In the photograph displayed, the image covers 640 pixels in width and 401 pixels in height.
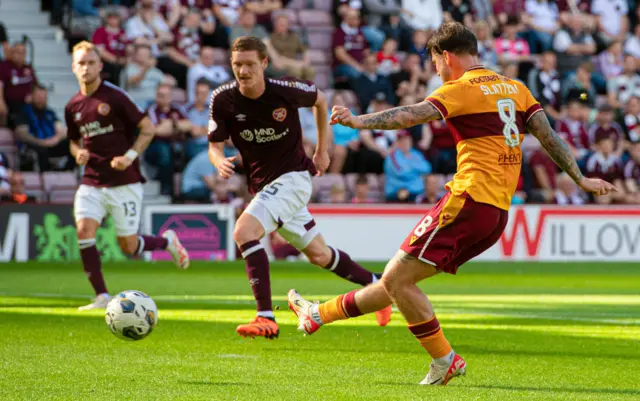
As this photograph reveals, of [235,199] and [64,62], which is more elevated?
[64,62]

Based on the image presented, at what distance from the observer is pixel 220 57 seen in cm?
2209

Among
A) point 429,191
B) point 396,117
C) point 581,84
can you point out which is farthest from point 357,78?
point 396,117

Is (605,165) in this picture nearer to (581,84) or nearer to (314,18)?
(581,84)

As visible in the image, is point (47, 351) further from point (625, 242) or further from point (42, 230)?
point (625, 242)

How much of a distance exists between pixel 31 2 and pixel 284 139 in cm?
1507

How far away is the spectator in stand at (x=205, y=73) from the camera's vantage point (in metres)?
21.0

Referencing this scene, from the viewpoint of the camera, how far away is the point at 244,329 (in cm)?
804

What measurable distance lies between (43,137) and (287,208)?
11293mm

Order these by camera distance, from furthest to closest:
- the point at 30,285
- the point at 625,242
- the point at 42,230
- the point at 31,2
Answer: the point at 31,2 → the point at 625,242 → the point at 42,230 → the point at 30,285

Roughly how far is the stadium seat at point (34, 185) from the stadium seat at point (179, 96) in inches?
126

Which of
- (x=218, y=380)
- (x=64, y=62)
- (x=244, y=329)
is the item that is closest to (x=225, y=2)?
(x=64, y=62)

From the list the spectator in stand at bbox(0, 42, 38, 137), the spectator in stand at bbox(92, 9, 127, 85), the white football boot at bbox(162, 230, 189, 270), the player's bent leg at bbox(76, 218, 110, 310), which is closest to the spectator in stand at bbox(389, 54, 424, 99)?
the spectator in stand at bbox(92, 9, 127, 85)

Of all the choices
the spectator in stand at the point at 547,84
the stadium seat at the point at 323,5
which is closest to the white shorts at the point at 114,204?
the stadium seat at the point at 323,5

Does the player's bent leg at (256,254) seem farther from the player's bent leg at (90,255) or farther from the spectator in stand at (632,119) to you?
the spectator in stand at (632,119)
